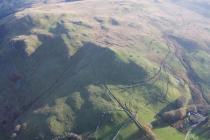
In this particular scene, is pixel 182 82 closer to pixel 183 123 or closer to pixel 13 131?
pixel 183 123

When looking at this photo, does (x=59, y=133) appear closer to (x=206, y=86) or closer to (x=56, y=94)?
(x=56, y=94)

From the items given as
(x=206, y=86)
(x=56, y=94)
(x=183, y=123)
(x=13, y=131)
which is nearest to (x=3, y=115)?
(x=13, y=131)

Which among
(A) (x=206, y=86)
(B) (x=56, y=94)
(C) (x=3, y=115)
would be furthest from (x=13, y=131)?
(A) (x=206, y=86)

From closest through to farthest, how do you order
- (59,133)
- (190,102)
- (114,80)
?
(59,133), (190,102), (114,80)

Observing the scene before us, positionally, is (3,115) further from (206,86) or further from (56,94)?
(206,86)

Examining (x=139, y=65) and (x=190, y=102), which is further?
(x=139, y=65)

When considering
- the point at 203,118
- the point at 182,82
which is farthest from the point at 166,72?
the point at 203,118

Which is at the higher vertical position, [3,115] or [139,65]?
[139,65]

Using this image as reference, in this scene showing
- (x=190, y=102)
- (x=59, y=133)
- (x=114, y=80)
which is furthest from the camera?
(x=114, y=80)
